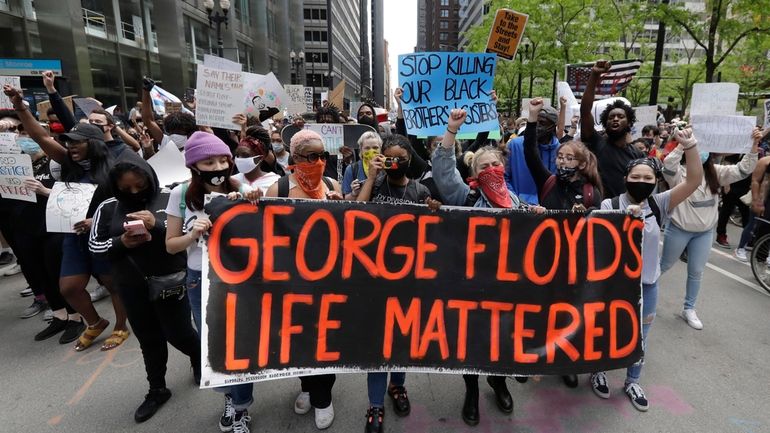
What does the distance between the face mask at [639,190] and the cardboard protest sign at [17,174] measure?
514 centimetres

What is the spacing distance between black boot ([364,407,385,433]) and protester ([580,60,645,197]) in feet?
9.20

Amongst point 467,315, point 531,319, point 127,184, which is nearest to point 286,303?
point 467,315

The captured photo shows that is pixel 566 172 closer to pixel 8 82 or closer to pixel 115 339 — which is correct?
pixel 115 339

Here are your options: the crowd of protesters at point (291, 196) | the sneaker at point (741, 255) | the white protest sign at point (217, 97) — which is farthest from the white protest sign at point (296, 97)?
the sneaker at point (741, 255)

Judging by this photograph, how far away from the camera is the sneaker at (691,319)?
4336 mm

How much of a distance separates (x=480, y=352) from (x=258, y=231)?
158 centimetres

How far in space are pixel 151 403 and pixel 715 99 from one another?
5.36 metres

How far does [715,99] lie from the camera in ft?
12.6

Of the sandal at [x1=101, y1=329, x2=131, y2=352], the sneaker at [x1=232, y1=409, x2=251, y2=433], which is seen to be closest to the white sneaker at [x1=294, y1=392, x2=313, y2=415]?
the sneaker at [x1=232, y1=409, x2=251, y2=433]

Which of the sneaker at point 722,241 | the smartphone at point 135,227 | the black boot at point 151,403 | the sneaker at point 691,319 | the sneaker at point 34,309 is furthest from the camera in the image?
the sneaker at point 722,241

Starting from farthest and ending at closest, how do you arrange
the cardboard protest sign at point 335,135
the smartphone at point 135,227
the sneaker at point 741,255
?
1. the sneaker at point 741,255
2. the cardboard protest sign at point 335,135
3. the smartphone at point 135,227

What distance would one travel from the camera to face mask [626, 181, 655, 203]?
9.52 ft

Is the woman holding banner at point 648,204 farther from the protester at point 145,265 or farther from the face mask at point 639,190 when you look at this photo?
the protester at point 145,265

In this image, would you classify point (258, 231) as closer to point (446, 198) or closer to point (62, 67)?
point (446, 198)
